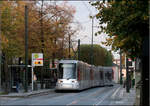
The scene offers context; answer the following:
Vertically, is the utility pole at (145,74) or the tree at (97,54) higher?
the tree at (97,54)

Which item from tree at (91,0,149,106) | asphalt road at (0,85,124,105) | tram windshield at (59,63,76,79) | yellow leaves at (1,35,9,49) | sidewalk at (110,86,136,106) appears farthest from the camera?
tram windshield at (59,63,76,79)

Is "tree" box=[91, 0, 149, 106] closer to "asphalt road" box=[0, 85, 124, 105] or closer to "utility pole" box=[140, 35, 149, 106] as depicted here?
"utility pole" box=[140, 35, 149, 106]

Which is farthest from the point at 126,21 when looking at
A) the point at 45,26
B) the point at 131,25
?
the point at 45,26

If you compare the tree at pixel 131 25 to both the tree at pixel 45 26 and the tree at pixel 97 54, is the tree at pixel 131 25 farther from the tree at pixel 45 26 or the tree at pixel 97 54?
the tree at pixel 97 54

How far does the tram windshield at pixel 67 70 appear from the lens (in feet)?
117

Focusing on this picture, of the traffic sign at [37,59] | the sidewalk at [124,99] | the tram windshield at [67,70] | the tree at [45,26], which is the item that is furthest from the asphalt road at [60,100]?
the tree at [45,26]

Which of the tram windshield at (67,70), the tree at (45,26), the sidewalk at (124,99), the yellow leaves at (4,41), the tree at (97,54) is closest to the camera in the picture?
the sidewalk at (124,99)

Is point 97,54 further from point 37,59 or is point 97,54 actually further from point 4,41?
point 4,41

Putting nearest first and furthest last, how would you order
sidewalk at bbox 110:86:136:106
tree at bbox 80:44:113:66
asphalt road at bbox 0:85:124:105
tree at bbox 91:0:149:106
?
tree at bbox 91:0:149:106, asphalt road at bbox 0:85:124:105, sidewalk at bbox 110:86:136:106, tree at bbox 80:44:113:66

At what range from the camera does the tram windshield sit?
35531 mm

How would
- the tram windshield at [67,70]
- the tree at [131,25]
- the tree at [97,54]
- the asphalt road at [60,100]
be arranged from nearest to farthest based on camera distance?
the tree at [131,25] → the asphalt road at [60,100] → the tram windshield at [67,70] → the tree at [97,54]

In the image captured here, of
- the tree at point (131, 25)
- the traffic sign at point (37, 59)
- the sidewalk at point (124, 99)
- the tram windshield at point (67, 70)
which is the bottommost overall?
the sidewalk at point (124, 99)

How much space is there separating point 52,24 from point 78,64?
708cm

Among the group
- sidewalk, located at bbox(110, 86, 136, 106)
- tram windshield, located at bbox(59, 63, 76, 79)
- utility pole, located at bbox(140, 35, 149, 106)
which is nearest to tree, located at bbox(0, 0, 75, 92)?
tram windshield, located at bbox(59, 63, 76, 79)
